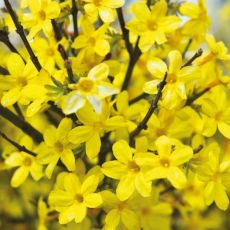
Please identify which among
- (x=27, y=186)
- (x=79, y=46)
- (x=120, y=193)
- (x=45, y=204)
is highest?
(x=79, y=46)

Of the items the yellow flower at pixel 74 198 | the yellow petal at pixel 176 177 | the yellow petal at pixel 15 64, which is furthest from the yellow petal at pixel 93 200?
the yellow petal at pixel 15 64

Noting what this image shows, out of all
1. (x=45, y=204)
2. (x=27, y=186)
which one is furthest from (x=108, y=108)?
(x=27, y=186)

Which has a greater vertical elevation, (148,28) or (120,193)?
(148,28)

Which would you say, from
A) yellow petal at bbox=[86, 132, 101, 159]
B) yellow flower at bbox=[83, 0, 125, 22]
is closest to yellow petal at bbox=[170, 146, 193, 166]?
yellow petal at bbox=[86, 132, 101, 159]

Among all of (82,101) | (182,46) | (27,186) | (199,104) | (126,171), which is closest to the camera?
(82,101)

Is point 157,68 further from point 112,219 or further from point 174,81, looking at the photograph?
point 112,219

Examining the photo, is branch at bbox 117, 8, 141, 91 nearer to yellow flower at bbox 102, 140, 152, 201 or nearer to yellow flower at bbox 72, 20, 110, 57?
yellow flower at bbox 72, 20, 110, 57

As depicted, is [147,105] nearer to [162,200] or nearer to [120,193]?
[120,193]
